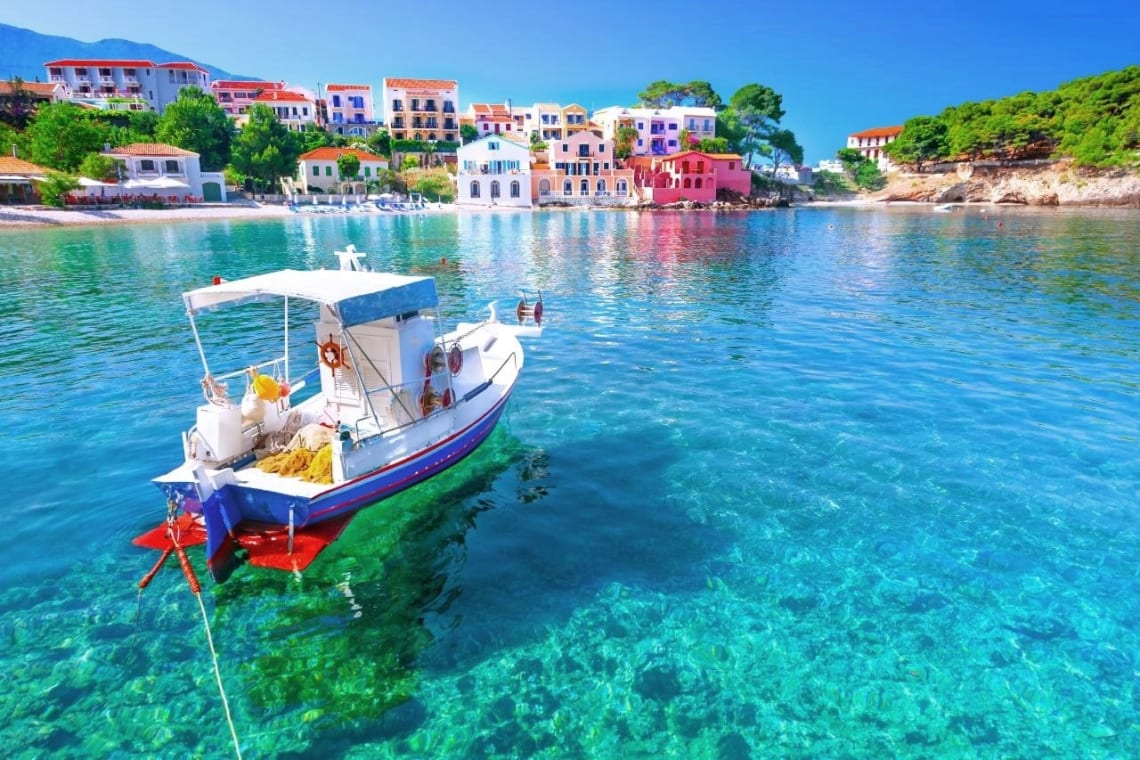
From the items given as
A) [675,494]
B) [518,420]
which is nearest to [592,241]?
[518,420]

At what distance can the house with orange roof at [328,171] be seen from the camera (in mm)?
92438

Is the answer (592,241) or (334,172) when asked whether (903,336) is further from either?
(334,172)

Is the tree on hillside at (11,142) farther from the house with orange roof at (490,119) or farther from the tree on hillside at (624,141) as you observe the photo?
the tree on hillside at (624,141)

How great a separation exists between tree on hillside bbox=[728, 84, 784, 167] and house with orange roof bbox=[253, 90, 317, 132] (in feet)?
251

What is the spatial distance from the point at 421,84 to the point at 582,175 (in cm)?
3368

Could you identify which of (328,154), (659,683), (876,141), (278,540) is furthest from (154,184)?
(876,141)

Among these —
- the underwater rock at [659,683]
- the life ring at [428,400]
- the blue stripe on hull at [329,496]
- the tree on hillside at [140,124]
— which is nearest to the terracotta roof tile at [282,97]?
the tree on hillside at [140,124]

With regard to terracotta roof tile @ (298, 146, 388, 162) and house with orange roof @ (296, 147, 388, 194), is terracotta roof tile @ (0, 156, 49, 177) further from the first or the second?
terracotta roof tile @ (298, 146, 388, 162)

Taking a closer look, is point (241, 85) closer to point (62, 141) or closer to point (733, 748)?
point (62, 141)

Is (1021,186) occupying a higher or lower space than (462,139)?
lower

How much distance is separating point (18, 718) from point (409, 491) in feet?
19.2

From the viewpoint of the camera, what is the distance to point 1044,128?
102 meters

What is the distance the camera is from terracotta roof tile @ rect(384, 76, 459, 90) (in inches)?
4394

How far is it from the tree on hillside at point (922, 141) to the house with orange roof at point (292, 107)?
107 meters
